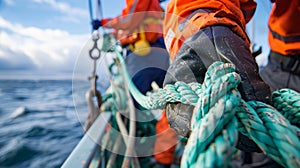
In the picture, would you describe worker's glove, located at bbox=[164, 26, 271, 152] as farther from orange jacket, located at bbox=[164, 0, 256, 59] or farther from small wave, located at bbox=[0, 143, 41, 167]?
small wave, located at bbox=[0, 143, 41, 167]

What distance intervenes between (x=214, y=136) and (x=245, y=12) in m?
0.42

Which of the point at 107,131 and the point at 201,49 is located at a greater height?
the point at 201,49

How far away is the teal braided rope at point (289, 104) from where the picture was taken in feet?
0.99

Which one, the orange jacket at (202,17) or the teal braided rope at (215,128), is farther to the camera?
the orange jacket at (202,17)

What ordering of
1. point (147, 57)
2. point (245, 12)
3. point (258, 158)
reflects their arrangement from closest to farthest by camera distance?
point (245, 12) → point (258, 158) → point (147, 57)

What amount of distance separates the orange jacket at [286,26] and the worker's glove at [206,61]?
630 mm

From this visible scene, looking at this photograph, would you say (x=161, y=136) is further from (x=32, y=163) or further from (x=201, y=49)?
(x=201, y=49)

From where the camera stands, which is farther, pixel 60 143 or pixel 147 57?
pixel 60 143

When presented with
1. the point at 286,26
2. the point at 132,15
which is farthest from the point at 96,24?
the point at 286,26

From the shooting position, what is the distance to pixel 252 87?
0.28 metres

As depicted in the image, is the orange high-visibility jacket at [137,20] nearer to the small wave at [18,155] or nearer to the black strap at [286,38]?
the black strap at [286,38]

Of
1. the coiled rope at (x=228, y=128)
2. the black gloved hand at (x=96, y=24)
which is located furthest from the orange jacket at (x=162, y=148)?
the coiled rope at (x=228, y=128)

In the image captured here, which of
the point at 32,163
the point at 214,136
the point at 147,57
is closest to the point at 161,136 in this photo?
the point at 147,57

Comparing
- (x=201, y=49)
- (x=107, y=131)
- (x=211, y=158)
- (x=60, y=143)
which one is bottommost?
(x=60, y=143)
